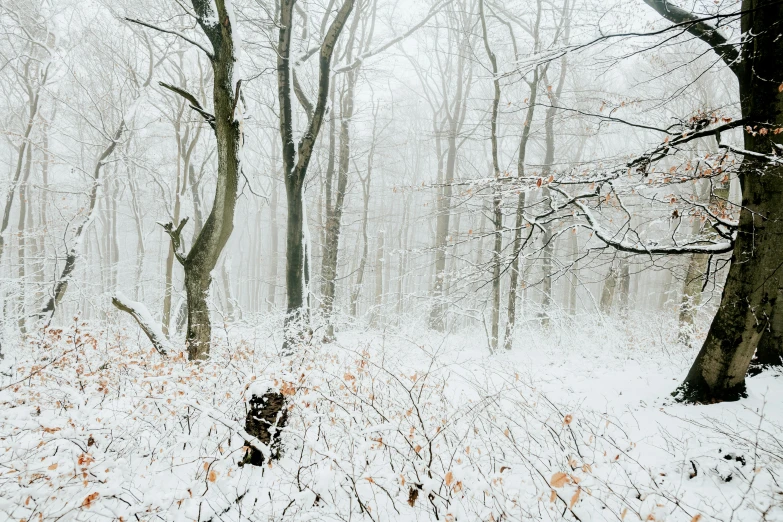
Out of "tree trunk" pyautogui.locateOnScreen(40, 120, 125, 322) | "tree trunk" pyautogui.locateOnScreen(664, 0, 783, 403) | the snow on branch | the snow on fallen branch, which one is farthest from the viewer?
"tree trunk" pyautogui.locateOnScreen(40, 120, 125, 322)

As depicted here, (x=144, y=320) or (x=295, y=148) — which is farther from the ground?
(x=295, y=148)

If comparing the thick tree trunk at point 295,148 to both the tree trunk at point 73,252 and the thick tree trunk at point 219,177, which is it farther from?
the tree trunk at point 73,252

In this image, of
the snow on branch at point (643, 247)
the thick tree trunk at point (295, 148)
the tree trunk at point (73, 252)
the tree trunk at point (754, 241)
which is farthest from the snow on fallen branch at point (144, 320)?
the tree trunk at point (754, 241)

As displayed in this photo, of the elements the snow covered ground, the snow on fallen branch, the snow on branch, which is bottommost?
the snow covered ground

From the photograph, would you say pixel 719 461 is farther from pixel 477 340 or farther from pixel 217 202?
pixel 477 340

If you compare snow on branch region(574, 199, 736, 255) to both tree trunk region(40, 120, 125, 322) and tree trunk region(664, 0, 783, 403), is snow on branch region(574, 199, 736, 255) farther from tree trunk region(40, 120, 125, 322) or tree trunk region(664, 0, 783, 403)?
tree trunk region(40, 120, 125, 322)

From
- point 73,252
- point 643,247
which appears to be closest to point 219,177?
point 643,247

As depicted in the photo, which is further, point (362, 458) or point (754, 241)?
point (754, 241)

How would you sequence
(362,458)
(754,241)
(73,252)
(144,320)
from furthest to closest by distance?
(73,252) < (144,320) < (754,241) < (362,458)

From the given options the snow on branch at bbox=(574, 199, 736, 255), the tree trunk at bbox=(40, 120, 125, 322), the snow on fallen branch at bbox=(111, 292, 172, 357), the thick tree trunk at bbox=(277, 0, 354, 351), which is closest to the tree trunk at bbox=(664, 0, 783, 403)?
the snow on branch at bbox=(574, 199, 736, 255)

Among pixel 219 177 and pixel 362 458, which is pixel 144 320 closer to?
pixel 219 177

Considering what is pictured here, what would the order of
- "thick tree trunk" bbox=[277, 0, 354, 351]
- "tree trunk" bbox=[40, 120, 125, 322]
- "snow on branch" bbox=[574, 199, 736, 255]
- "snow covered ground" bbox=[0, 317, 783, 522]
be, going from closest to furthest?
"snow covered ground" bbox=[0, 317, 783, 522] < "snow on branch" bbox=[574, 199, 736, 255] < "thick tree trunk" bbox=[277, 0, 354, 351] < "tree trunk" bbox=[40, 120, 125, 322]

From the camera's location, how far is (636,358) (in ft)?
23.5

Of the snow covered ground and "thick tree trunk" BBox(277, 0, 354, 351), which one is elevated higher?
"thick tree trunk" BBox(277, 0, 354, 351)
